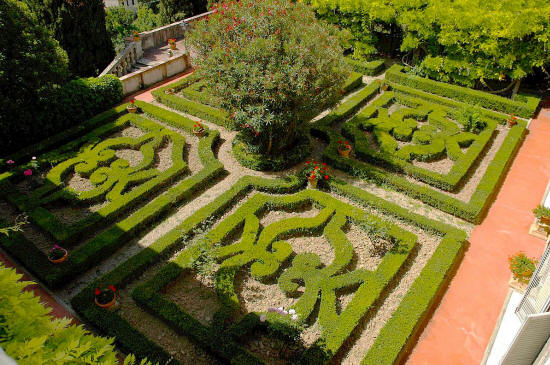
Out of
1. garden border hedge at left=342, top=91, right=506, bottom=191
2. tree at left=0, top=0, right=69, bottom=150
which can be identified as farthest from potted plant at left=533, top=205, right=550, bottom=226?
tree at left=0, top=0, right=69, bottom=150

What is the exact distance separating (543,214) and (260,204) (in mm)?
9637

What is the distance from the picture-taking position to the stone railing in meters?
23.0

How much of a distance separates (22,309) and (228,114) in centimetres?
1162

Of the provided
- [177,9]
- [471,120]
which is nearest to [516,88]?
[471,120]

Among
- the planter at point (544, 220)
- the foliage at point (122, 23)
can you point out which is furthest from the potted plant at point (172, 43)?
the planter at point (544, 220)

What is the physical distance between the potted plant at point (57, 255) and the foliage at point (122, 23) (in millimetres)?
17011

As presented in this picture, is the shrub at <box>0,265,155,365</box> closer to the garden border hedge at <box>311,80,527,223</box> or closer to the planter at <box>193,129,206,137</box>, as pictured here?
the garden border hedge at <box>311,80,527,223</box>

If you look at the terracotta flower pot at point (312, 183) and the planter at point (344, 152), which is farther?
the planter at point (344, 152)

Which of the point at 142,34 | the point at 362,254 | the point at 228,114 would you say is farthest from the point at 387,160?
the point at 142,34

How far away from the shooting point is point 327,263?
1245 centimetres

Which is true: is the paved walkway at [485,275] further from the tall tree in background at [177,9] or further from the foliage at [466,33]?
the tall tree in background at [177,9]

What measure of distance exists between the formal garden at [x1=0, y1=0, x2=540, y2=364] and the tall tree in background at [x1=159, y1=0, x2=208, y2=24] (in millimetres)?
12754

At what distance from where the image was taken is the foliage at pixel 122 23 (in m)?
25.9

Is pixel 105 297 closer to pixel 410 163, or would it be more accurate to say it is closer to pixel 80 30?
pixel 410 163
